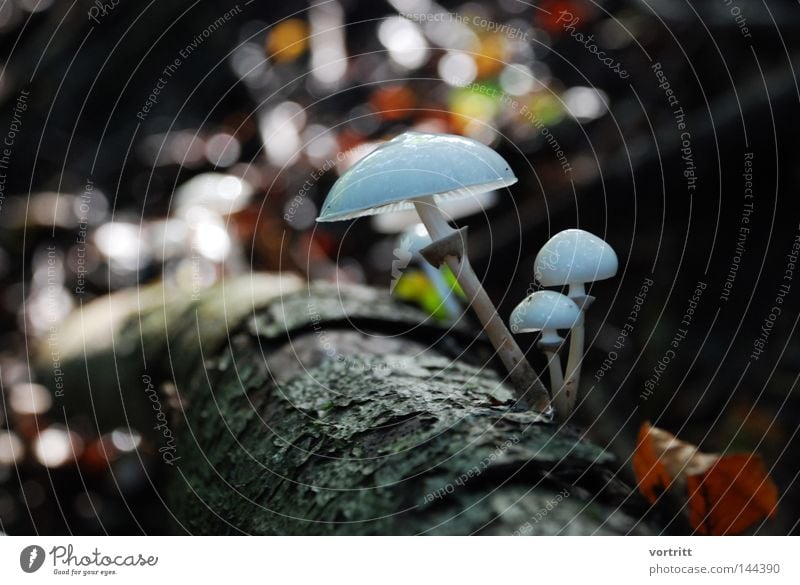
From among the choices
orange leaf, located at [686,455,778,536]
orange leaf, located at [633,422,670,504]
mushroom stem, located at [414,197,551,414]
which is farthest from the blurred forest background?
mushroom stem, located at [414,197,551,414]

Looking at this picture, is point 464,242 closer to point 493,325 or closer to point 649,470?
point 493,325

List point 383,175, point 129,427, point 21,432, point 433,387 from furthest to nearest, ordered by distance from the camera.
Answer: point 21,432, point 129,427, point 433,387, point 383,175

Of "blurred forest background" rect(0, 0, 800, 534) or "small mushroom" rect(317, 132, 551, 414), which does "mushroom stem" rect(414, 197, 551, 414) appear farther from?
"blurred forest background" rect(0, 0, 800, 534)

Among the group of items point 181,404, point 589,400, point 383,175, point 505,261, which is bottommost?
point 589,400

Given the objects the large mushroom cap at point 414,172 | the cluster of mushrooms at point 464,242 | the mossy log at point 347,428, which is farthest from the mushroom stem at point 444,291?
the large mushroom cap at point 414,172

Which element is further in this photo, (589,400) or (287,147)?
(287,147)

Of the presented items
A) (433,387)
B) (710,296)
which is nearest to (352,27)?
(710,296)

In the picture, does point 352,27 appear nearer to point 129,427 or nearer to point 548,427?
point 129,427

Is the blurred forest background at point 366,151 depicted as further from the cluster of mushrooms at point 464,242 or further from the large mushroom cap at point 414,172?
the large mushroom cap at point 414,172
